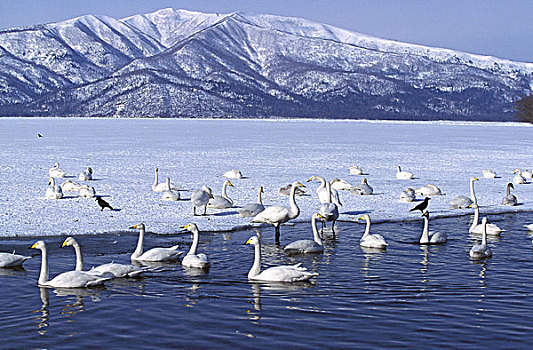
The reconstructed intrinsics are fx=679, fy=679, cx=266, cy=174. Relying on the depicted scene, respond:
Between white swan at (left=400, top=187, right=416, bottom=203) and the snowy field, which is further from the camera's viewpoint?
white swan at (left=400, top=187, right=416, bottom=203)

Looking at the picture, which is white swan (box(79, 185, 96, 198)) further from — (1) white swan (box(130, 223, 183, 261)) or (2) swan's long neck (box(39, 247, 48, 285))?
(2) swan's long neck (box(39, 247, 48, 285))

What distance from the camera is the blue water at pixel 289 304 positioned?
10086mm

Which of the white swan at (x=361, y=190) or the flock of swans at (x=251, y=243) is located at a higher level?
the white swan at (x=361, y=190)

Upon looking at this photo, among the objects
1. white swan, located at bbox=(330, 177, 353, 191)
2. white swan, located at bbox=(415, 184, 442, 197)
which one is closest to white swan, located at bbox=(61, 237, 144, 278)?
white swan, located at bbox=(330, 177, 353, 191)

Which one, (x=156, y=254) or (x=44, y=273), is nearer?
(x=44, y=273)

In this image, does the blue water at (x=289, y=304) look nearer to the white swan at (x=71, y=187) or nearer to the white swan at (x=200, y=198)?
the white swan at (x=200, y=198)

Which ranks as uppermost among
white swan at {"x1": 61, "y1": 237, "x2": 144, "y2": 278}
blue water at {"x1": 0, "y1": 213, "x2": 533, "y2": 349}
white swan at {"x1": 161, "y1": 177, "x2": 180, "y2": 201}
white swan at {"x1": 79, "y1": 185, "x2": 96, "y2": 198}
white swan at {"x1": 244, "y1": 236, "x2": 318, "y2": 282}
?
white swan at {"x1": 79, "y1": 185, "x2": 96, "y2": 198}

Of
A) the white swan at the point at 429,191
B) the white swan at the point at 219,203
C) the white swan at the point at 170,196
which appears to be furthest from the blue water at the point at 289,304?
the white swan at the point at 429,191

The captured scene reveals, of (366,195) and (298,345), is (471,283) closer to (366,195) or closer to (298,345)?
(298,345)

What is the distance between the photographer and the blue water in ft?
33.1

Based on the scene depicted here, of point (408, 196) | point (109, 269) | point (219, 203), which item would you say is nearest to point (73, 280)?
point (109, 269)

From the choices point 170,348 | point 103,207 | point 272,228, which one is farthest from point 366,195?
point 170,348

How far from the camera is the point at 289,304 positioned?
1184 centimetres

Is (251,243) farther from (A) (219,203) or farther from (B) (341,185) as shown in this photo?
(B) (341,185)
